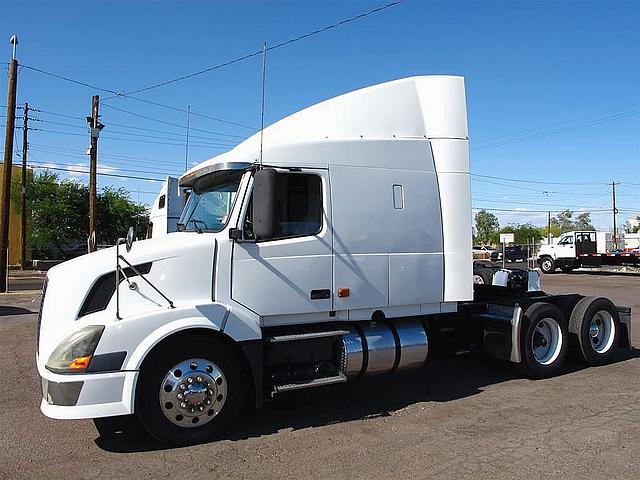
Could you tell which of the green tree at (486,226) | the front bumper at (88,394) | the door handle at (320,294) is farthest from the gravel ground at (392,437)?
the green tree at (486,226)

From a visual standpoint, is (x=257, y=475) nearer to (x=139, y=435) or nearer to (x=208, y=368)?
(x=208, y=368)

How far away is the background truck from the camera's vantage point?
3262 centimetres

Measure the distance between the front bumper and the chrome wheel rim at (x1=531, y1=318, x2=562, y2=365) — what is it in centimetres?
521

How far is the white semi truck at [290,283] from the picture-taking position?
468 cm

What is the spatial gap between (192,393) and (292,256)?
5.32 ft

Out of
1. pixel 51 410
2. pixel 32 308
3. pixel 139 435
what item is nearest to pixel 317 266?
pixel 139 435

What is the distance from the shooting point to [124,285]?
4.81 metres

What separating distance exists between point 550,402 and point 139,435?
4448 millimetres

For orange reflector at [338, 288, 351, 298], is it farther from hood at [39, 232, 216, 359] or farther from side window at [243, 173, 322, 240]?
hood at [39, 232, 216, 359]

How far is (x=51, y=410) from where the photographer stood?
450 cm

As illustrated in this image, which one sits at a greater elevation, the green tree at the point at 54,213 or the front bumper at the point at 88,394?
the green tree at the point at 54,213

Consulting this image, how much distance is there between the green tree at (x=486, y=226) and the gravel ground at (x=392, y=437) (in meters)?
113

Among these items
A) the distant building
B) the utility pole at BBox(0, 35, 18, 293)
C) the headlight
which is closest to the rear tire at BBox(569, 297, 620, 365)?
the headlight

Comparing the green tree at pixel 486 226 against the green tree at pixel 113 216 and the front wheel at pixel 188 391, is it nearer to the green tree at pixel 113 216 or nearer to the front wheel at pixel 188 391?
the green tree at pixel 113 216
